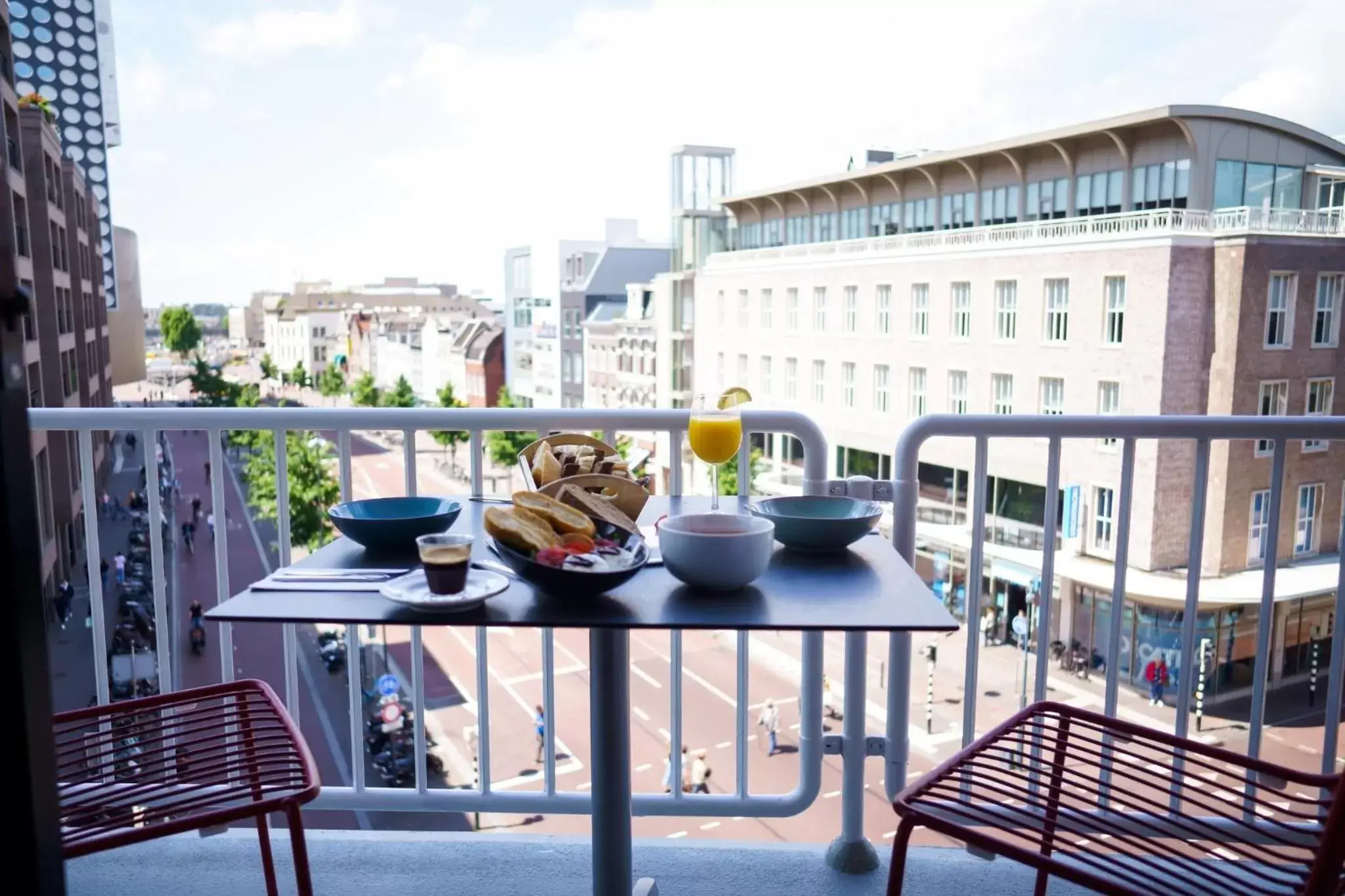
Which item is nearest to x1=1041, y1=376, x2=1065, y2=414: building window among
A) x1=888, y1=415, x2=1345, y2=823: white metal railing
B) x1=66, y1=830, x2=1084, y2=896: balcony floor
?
x1=888, y1=415, x2=1345, y2=823: white metal railing

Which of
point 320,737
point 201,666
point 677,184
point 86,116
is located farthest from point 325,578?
point 677,184

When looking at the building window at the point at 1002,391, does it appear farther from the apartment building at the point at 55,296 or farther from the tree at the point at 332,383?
the tree at the point at 332,383

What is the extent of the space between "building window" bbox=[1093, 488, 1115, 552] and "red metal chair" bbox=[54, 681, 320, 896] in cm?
1353

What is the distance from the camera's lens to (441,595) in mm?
931

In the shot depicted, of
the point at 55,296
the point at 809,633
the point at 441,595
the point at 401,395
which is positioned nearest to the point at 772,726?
the point at 809,633

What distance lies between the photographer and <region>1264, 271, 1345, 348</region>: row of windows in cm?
1179

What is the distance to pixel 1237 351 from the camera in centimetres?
1255

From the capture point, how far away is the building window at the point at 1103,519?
44.3 feet

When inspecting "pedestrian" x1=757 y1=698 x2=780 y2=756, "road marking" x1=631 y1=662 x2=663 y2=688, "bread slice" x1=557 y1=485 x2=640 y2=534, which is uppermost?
"bread slice" x1=557 y1=485 x2=640 y2=534

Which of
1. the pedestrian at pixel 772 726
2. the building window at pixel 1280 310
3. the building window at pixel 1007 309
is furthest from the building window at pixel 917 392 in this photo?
the pedestrian at pixel 772 726

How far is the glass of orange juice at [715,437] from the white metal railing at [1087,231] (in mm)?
12679

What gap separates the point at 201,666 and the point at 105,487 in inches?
455

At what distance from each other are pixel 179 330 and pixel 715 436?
51010 mm

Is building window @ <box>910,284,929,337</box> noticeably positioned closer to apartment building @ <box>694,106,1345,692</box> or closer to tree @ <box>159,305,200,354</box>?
apartment building @ <box>694,106,1345,692</box>
